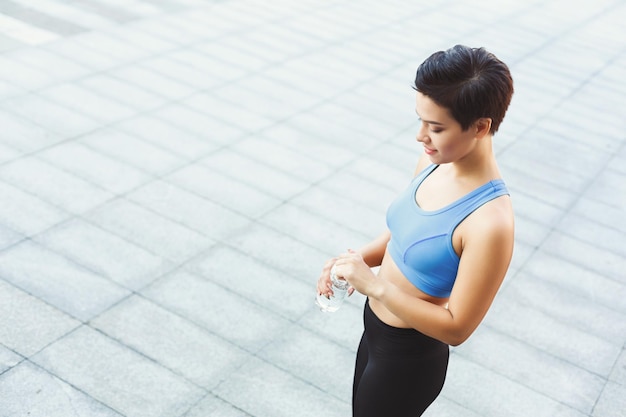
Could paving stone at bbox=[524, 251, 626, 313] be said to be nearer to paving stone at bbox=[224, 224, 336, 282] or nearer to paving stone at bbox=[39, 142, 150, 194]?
paving stone at bbox=[224, 224, 336, 282]

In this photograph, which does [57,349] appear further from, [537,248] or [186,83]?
[186,83]

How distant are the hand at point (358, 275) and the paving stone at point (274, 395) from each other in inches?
76.8

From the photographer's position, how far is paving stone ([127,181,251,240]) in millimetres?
5848

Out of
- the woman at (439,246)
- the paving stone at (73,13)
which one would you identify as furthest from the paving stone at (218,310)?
the paving stone at (73,13)

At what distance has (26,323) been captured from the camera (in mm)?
4523

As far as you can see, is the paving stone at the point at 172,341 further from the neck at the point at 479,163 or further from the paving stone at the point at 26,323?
the neck at the point at 479,163

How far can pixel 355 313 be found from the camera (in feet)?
17.1

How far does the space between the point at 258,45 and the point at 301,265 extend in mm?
5336

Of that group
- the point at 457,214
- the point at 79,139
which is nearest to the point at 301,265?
the point at 79,139

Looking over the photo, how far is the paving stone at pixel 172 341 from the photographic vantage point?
4.41 meters

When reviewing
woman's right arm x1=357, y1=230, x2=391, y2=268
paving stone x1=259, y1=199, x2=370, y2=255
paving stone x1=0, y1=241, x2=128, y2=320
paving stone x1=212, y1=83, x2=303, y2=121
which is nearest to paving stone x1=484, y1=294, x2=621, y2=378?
paving stone x1=259, y1=199, x2=370, y2=255

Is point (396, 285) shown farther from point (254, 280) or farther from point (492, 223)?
point (254, 280)

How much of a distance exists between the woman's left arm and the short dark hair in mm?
292

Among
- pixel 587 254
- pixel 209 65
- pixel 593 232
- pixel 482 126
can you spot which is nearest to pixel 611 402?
pixel 587 254
